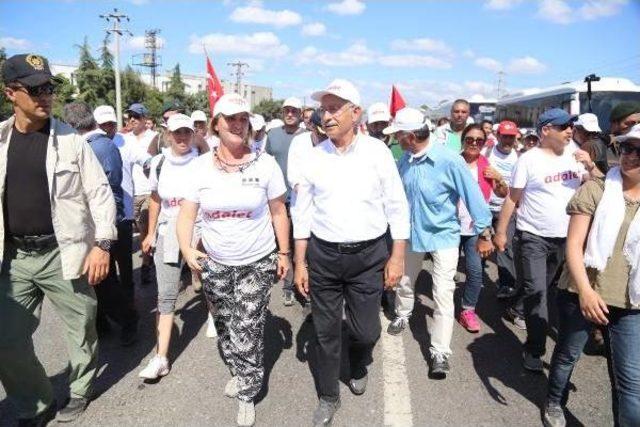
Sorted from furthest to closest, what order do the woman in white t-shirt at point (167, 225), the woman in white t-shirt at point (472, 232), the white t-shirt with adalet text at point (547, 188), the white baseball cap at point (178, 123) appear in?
the woman in white t-shirt at point (472, 232), the white t-shirt with adalet text at point (547, 188), the white baseball cap at point (178, 123), the woman in white t-shirt at point (167, 225)

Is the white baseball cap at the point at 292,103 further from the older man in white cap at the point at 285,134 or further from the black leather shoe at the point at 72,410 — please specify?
the black leather shoe at the point at 72,410

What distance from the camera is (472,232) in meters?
4.34

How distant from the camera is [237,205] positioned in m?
2.83

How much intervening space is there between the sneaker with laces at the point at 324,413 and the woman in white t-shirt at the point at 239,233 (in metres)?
0.40

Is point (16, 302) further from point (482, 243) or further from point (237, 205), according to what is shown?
point (482, 243)

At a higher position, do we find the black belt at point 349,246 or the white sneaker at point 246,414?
the black belt at point 349,246

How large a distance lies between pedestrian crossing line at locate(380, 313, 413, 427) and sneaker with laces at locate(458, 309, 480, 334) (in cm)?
66

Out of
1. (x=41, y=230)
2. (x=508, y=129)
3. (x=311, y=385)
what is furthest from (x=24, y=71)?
(x=508, y=129)

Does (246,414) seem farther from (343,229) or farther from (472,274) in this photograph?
(472,274)

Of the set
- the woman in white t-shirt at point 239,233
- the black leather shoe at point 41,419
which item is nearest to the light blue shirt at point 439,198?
the woman in white t-shirt at point 239,233

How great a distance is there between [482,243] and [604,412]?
4.43ft

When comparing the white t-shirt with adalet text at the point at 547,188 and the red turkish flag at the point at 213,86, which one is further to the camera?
the red turkish flag at the point at 213,86

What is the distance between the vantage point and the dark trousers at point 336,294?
9.50ft

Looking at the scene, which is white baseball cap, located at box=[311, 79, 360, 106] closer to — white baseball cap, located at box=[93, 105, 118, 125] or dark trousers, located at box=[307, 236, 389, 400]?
dark trousers, located at box=[307, 236, 389, 400]
